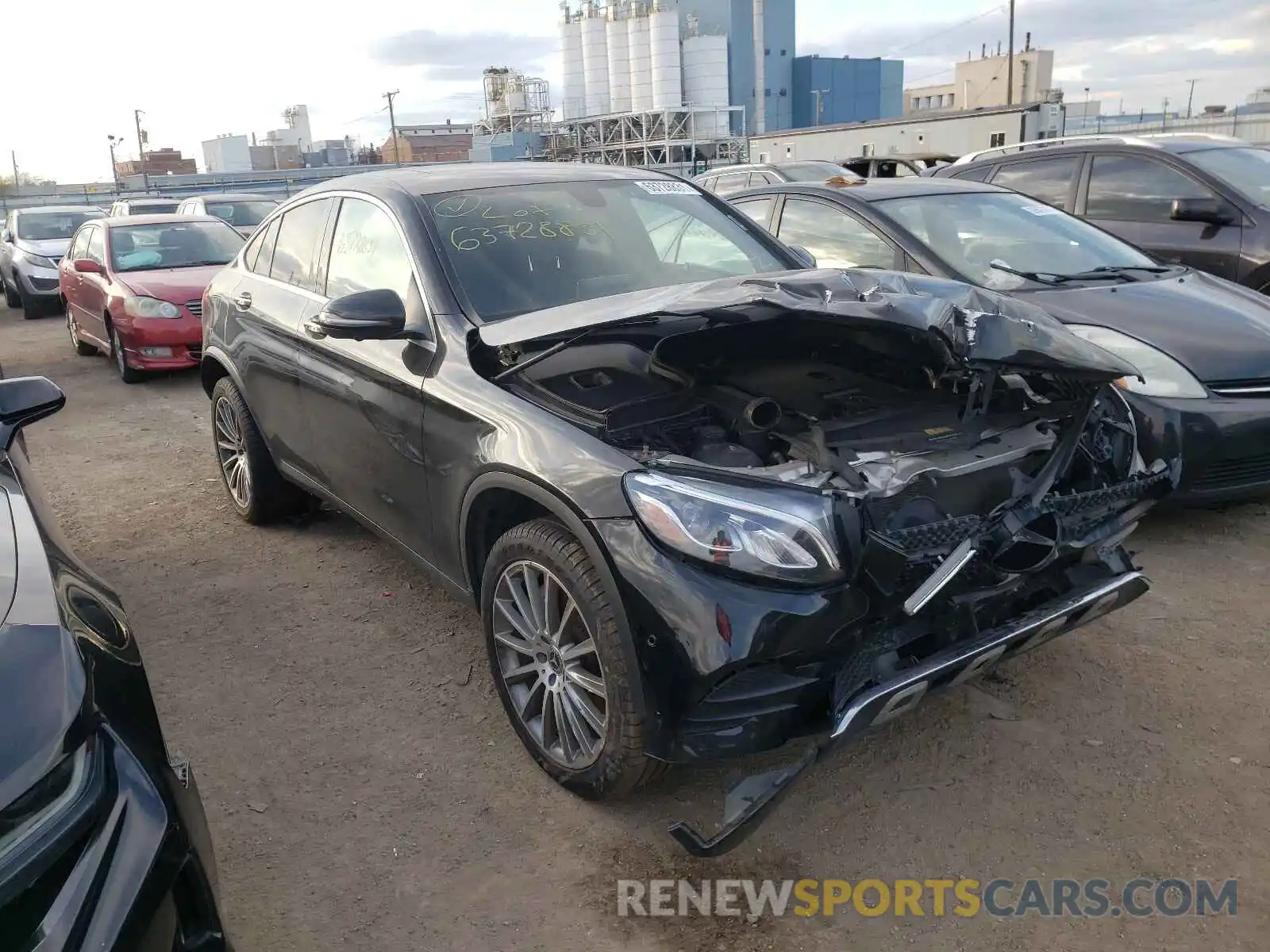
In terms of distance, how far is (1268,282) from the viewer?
6363 millimetres

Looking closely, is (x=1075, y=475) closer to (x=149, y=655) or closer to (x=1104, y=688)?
(x=1104, y=688)

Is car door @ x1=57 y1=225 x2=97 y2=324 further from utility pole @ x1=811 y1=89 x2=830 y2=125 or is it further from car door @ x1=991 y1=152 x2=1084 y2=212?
utility pole @ x1=811 y1=89 x2=830 y2=125

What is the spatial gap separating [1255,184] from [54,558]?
7632mm

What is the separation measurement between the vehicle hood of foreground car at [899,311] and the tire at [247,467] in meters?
2.46

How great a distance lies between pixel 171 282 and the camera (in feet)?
30.1

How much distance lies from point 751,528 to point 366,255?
2.26 m

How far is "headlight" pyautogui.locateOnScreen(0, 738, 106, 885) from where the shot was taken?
4.85 feet

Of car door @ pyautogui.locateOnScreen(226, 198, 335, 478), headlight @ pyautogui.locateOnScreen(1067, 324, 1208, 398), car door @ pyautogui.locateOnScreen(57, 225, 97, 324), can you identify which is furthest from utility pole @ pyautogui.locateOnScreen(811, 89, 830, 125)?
car door @ pyautogui.locateOnScreen(226, 198, 335, 478)

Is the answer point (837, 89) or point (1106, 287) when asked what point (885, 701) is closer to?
point (1106, 287)

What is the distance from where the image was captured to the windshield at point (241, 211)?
49.0 feet

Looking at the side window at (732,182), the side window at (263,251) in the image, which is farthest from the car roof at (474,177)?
the side window at (732,182)

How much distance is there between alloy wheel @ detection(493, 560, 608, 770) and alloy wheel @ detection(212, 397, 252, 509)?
2526 millimetres

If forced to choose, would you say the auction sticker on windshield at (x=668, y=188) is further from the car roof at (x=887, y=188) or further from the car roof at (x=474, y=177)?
the car roof at (x=887, y=188)

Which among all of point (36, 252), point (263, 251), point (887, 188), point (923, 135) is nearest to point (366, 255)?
point (263, 251)
